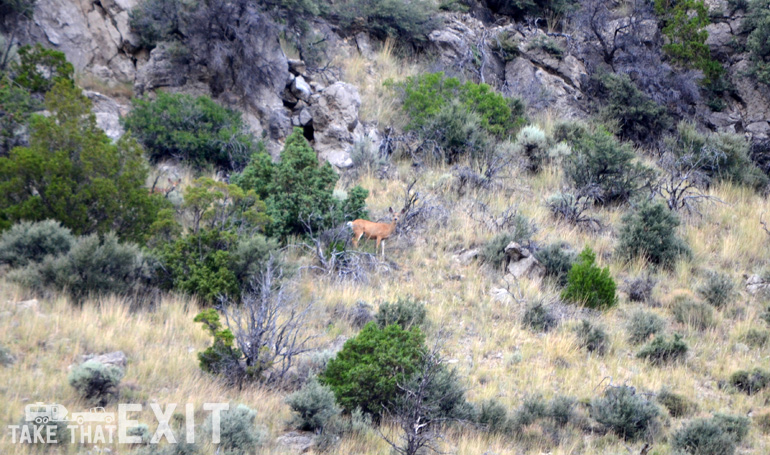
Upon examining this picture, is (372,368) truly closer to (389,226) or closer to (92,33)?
(389,226)

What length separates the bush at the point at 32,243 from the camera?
7664 mm

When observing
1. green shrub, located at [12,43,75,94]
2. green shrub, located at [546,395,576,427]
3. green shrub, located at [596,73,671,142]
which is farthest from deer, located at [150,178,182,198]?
green shrub, located at [596,73,671,142]

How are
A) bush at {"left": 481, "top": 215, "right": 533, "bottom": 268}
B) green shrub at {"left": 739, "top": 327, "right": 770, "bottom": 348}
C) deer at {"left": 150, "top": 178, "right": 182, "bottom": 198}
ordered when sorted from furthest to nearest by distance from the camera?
deer at {"left": 150, "top": 178, "right": 182, "bottom": 198}
bush at {"left": 481, "top": 215, "right": 533, "bottom": 268}
green shrub at {"left": 739, "top": 327, "right": 770, "bottom": 348}

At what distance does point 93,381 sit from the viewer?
5.34m

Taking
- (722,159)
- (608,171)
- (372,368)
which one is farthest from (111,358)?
(722,159)

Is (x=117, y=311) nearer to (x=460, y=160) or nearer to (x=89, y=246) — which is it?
(x=89, y=246)

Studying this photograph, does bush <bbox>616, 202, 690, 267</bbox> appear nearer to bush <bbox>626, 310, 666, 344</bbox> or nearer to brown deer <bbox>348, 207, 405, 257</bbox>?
bush <bbox>626, 310, 666, 344</bbox>

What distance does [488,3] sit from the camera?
21.1m

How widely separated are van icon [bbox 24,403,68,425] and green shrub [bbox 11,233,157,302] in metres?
2.68

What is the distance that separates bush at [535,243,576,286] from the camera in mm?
9898

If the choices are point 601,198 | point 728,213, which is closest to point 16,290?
point 601,198

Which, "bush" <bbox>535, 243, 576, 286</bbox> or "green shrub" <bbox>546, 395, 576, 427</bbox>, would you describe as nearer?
"green shrub" <bbox>546, 395, 576, 427</bbox>

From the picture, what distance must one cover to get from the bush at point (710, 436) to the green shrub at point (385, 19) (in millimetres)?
14413

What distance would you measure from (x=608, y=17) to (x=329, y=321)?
15.5m
